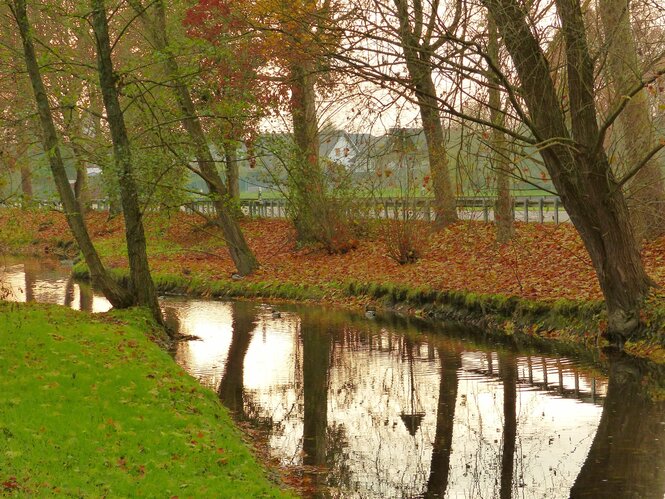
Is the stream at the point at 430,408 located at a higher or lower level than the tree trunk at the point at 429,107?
lower

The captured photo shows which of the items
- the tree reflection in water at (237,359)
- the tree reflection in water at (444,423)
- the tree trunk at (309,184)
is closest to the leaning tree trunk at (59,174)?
the tree reflection in water at (237,359)

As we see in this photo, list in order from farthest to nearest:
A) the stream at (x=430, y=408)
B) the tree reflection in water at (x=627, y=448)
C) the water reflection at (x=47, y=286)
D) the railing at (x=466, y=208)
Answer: the railing at (x=466, y=208), the water reflection at (x=47, y=286), the stream at (x=430, y=408), the tree reflection in water at (x=627, y=448)

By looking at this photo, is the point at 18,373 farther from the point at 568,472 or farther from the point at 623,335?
the point at 623,335

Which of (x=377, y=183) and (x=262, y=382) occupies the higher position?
(x=377, y=183)

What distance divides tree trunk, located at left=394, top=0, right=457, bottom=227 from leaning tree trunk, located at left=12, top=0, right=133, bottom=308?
6.74 metres

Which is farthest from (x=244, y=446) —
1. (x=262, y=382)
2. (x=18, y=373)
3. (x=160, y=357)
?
(x=262, y=382)

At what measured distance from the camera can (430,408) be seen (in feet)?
42.9

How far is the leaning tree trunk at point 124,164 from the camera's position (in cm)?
1691

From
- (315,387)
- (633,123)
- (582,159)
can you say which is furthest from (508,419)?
(633,123)

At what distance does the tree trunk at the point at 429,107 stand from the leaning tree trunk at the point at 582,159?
123cm

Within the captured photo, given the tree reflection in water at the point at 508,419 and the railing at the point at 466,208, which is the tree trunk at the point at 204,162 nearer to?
the railing at the point at 466,208

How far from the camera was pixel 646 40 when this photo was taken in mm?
13641

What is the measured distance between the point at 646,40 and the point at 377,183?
14.4m

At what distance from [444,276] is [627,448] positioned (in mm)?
12635
